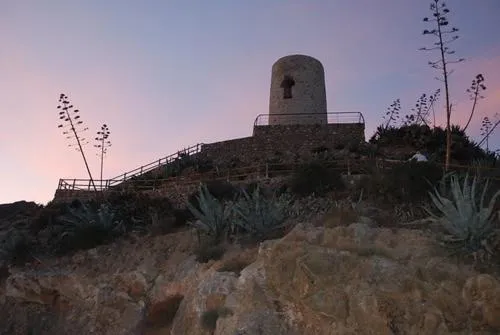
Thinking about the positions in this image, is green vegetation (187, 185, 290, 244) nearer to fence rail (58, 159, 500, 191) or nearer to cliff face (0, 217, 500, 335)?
cliff face (0, 217, 500, 335)

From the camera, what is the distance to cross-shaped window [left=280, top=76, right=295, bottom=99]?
3347cm

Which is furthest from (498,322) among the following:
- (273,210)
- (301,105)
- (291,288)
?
(301,105)

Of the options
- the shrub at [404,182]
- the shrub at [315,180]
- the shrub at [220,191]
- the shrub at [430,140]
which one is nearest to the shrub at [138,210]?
the shrub at [220,191]

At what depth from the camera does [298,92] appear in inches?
1302

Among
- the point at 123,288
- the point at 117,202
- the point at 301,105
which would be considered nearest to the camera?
the point at 123,288

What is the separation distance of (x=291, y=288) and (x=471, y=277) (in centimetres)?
342

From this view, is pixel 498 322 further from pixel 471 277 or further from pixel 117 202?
pixel 117 202

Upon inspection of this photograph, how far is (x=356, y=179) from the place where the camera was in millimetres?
18156

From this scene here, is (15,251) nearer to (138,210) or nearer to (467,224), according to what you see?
(138,210)

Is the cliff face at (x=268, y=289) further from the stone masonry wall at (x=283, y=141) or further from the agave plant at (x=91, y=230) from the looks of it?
the stone masonry wall at (x=283, y=141)

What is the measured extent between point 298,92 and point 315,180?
1599cm

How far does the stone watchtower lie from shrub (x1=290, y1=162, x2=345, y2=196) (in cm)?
1405

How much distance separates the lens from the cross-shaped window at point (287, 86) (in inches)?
1318

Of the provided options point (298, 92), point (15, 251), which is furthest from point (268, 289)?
point (298, 92)
